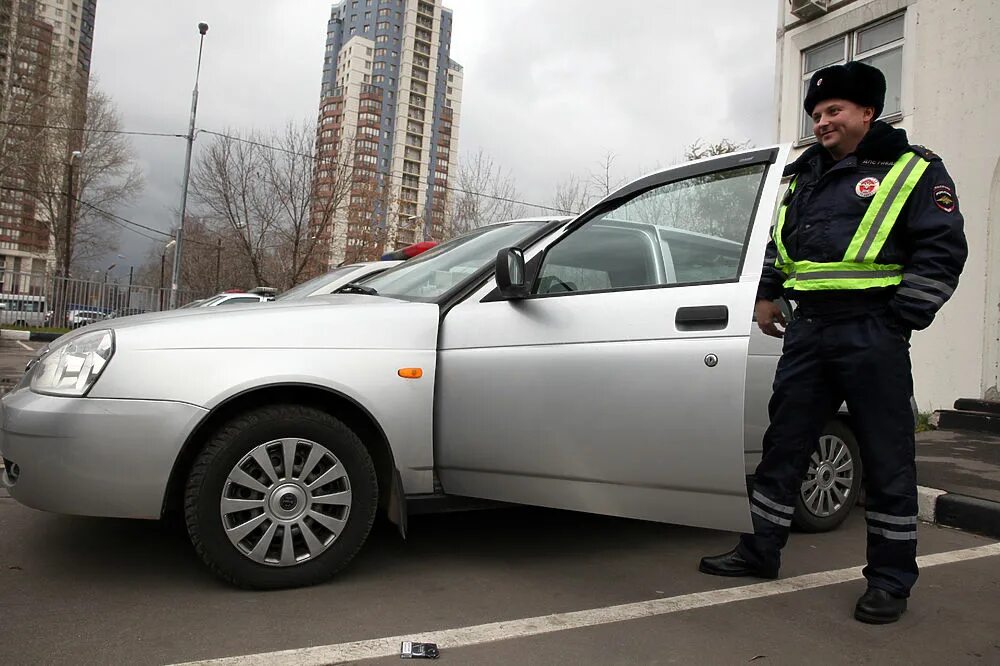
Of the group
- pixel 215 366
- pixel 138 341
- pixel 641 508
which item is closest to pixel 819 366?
pixel 641 508

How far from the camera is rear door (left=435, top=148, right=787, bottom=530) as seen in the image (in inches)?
105

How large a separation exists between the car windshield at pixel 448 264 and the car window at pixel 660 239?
37cm

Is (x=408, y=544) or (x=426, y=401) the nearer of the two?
(x=426, y=401)

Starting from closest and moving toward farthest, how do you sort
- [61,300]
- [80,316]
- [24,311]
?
1. [24,311]
2. [61,300]
3. [80,316]

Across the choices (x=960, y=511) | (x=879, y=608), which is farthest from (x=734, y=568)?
(x=960, y=511)

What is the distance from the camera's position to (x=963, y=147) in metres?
8.80

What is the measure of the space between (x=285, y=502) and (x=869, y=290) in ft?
7.54

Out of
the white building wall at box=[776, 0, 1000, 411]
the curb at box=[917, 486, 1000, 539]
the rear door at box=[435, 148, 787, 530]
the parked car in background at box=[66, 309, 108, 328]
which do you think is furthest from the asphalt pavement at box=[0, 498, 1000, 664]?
the parked car in background at box=[66, 309, 108, 328]

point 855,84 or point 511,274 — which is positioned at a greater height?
point 855,84

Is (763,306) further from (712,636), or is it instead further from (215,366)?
(215,366)

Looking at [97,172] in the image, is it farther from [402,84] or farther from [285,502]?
[402,84]

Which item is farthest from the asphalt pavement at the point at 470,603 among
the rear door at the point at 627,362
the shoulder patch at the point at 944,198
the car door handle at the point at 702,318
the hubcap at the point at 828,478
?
the shoulder patch at the point at 944,198

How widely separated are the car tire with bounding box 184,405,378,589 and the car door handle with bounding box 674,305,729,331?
4.32 ft

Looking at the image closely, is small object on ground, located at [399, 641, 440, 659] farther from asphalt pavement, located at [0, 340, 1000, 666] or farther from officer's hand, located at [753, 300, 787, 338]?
officer's hand, located at [753, 300, 787, 338]
